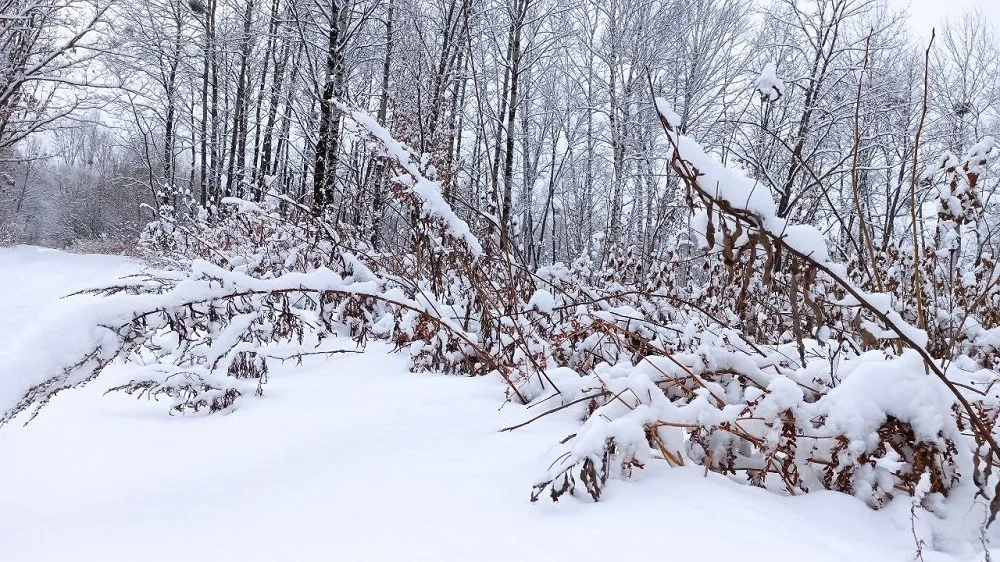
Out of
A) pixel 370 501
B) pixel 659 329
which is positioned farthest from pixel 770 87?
pixel 370 501

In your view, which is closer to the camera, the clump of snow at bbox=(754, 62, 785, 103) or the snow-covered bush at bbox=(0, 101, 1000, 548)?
the snow-covered bush at bbox=(0, 101, 1000, 548)

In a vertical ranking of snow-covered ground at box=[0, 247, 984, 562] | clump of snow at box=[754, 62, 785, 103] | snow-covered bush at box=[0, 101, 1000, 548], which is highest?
clump of snow at box=[754, 62, 785, 103]

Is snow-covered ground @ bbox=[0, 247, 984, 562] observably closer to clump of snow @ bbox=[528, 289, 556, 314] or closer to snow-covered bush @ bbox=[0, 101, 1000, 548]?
snow-covered bush @ bbox=[0, 101, 1000, 548]

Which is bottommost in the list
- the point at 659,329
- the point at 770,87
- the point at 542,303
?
the point at 659,329

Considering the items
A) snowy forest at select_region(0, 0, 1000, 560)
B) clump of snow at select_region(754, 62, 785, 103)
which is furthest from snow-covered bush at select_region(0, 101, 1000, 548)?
clump of snow at select_region(754, 62, 785, 103)

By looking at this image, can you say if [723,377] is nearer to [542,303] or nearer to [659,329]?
[542,303]

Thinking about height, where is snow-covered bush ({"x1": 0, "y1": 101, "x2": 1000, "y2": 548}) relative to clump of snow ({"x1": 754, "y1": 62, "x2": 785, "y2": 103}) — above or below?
below

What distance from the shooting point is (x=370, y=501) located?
1.28 metres

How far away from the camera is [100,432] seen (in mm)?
1964

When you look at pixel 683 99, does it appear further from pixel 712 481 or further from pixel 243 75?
pixel 712 481

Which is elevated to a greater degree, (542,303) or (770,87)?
(770,87)

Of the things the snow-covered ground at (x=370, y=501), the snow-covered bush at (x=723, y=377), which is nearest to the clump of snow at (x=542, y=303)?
the snow-covered bush at (x=723, y=377)

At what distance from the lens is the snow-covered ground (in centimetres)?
107

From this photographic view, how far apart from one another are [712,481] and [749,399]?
A: 0.24 m
